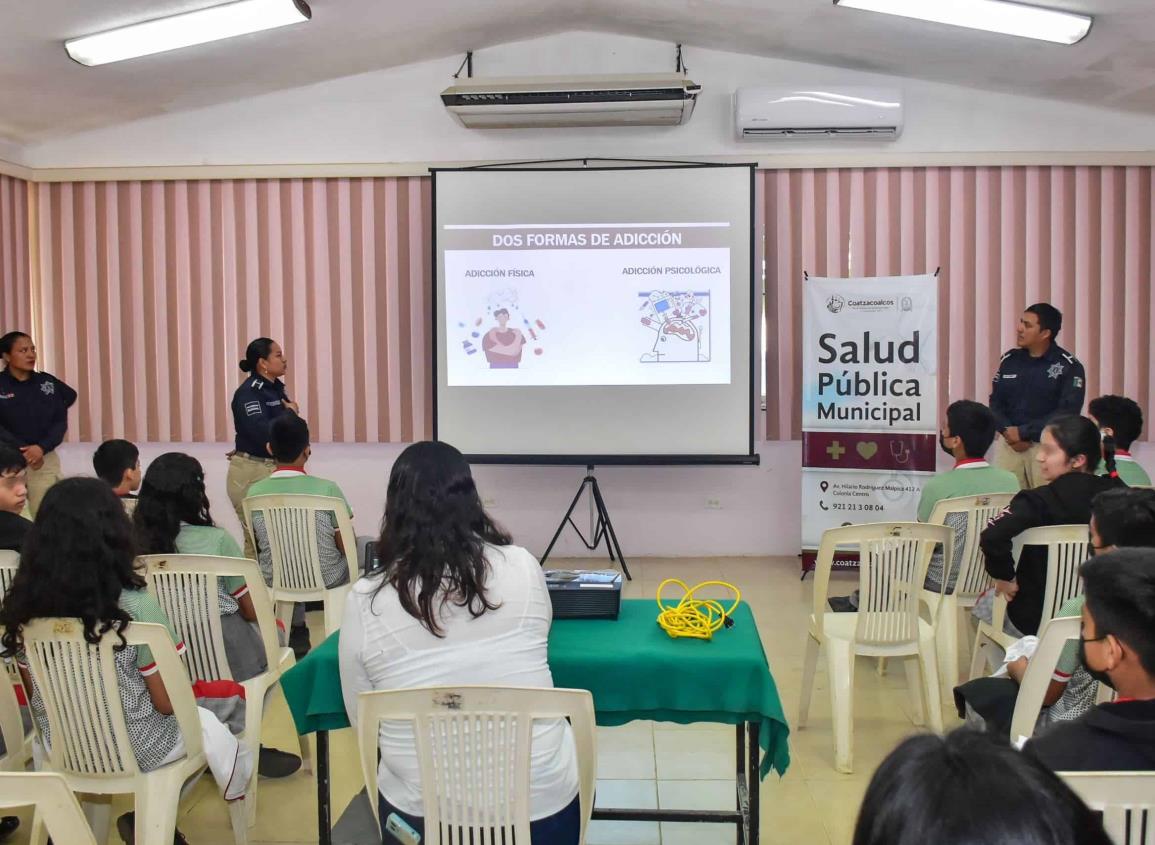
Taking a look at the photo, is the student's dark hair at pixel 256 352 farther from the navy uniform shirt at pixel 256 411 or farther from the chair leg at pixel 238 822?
the chair leg at pixel 238 822

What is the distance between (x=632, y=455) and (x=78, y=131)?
4139 millimetres

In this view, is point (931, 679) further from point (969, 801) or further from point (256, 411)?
point (256, 411)

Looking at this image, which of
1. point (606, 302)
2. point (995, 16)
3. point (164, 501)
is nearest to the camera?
point (164, 501)

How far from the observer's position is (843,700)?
3125 mm

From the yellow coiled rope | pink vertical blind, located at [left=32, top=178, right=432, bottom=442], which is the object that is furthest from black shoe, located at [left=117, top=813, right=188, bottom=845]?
pink vertical blind, located at [left=32, top=178, right=432, bottom=442]

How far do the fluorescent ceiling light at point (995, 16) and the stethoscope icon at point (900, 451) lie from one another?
225 cm

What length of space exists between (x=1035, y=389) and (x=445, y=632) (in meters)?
4.30

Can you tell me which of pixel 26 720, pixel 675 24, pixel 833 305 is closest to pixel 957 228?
pixel 833 305

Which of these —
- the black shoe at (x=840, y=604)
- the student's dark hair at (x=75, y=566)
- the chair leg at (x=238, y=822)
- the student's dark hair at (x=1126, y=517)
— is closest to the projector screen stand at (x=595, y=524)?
the black shoe at (x=840, y=604)

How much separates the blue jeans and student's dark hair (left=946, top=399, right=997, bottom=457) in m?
2.48

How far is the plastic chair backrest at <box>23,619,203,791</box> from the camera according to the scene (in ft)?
6.72

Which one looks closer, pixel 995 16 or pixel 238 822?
pixel 238 822

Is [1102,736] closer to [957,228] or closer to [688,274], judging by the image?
[688,274]

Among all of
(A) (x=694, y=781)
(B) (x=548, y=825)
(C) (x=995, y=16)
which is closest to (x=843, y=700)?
(A) (x=694, y=781)
